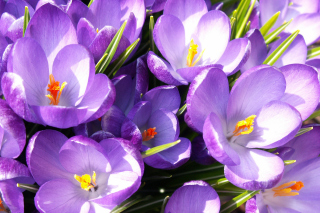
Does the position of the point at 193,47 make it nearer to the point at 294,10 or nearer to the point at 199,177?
the point at 199,177

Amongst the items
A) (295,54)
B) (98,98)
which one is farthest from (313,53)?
(98,98)

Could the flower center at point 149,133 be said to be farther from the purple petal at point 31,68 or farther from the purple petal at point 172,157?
the purple petal at point 31,68

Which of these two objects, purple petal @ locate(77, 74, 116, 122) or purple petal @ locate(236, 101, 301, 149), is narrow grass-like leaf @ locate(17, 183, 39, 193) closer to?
purple petal @ locate(77, 74, 116, 122)

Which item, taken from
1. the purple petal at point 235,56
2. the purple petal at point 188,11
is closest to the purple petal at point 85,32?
the purple petal at point 188,11

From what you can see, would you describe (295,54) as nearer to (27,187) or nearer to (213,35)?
(213,35)

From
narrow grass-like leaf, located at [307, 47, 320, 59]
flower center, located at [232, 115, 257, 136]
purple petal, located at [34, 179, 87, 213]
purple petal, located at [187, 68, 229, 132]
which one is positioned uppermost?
Result: purple petal, located at [187, 68, 229, 132]

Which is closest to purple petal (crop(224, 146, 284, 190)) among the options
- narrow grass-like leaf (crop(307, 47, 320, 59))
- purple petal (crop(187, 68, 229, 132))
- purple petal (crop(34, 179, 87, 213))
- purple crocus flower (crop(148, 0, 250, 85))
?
purple petal (crop(187, 68, 229, 132))
